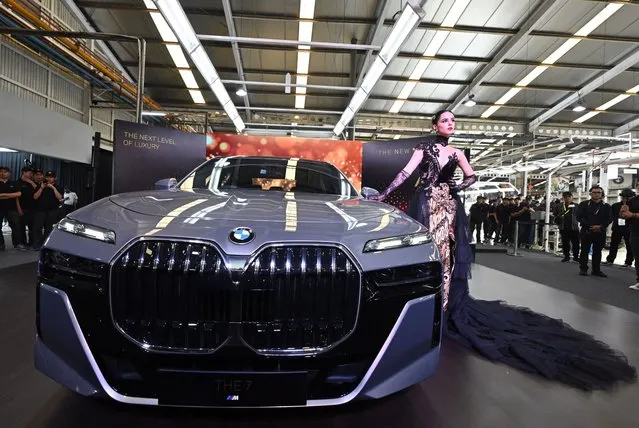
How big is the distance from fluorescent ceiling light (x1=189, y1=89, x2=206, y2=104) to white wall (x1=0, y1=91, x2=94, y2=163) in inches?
136

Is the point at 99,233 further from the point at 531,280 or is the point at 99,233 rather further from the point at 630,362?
the point at 531,280

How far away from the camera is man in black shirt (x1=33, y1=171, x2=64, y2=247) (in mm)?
7387

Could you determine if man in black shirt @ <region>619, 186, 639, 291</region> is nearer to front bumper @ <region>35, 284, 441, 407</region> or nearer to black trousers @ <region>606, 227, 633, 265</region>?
black trousers @ <region>606, 227, 633, 265</region>

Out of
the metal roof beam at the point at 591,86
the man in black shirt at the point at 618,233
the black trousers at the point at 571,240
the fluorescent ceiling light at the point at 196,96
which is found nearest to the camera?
the man in black shirt at the point at 618,233

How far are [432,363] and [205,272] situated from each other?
36.8 inches

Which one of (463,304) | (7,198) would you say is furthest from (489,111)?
(7,198)

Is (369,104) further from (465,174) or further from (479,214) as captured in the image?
(465,174)

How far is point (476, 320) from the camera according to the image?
10.5 ft

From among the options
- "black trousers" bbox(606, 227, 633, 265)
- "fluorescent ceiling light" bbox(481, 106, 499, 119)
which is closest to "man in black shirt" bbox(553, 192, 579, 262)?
"black trousers" bbox(606, 227, 633, 265)

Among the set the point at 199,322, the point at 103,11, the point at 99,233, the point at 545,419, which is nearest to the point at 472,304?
the point at 545,419

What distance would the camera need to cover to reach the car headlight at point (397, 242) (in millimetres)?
1524

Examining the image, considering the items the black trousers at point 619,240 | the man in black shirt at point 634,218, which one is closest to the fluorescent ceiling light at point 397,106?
the black trousers at point 619,240

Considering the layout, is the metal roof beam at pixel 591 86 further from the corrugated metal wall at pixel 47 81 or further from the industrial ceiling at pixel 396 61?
the corrugated metal wall at pixel 47 81

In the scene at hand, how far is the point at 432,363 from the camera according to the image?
1606 millimetres
